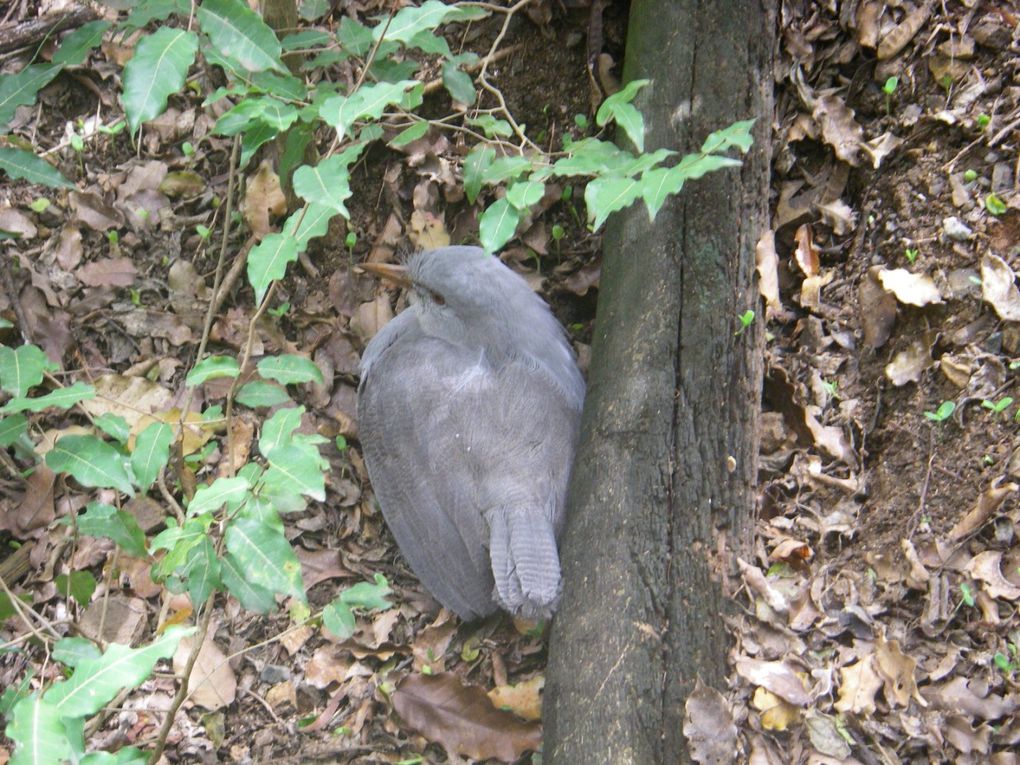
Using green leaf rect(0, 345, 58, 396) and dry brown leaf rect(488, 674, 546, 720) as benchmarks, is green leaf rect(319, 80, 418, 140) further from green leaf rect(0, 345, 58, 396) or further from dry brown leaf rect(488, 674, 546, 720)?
dry brown leaf rect(488, 674, 546, 720)

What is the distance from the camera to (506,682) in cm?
364

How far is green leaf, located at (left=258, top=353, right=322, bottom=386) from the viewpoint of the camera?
3.00 m

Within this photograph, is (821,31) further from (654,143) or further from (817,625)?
(817,625)

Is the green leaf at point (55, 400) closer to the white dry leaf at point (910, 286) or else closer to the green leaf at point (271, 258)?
the green leaf at point (271, 258)

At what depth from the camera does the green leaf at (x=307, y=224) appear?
261cm

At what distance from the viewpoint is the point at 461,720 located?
11.3ft

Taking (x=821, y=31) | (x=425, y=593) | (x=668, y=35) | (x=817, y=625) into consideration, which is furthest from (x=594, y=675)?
(x=821, y=31)

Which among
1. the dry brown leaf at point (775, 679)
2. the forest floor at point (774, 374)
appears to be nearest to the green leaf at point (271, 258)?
the forest floor at point (774, 374)

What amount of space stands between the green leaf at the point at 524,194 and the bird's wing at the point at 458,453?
42.8 inches

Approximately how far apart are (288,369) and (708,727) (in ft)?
5.40

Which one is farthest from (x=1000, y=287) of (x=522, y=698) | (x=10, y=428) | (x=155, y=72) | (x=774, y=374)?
(x=10, y=428)

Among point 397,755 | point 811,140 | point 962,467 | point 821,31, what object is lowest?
point 397,755

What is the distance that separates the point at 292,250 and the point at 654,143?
1.56 metres

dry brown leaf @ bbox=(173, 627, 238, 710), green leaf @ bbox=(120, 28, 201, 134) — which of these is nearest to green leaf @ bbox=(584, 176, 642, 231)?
green leaf @ bbox=(120, 28, 201, 134)
